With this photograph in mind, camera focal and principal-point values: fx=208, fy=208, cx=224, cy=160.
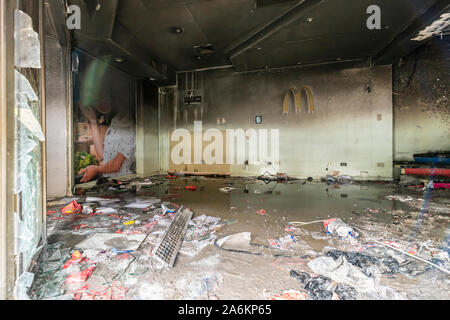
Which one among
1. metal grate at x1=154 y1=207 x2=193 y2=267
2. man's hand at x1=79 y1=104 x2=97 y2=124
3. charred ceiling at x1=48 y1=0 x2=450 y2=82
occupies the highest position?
charred ceiling at x1=48 y1=0 x2=450 y2=82

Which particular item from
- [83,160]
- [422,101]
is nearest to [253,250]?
[83,160]

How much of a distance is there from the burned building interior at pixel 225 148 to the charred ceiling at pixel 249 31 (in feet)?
0.15

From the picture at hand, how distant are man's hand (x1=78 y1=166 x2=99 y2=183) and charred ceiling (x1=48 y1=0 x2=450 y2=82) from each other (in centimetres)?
283

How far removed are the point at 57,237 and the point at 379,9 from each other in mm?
6294

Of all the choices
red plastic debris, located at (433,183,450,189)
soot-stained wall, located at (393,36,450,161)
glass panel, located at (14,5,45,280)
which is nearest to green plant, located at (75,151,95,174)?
glass panel, located at (14,5,45,280)

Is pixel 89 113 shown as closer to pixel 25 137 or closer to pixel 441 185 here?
pixel 25 137

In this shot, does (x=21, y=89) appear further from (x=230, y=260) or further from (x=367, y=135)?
(x=367, y=135)

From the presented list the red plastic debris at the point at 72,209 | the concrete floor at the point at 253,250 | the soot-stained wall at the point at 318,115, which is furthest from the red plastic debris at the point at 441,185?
the red plastic debris at the point at 72,209

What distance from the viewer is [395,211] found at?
10.9ft

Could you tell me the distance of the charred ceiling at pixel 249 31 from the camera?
3898mm

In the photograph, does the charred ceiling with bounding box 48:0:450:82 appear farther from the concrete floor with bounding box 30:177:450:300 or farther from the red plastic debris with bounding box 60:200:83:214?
the concrete floor with bounding box 30:177:450:300

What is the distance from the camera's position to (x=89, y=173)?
208 inches

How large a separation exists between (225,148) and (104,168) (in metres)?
3.99

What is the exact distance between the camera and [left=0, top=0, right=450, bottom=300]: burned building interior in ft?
4.84
